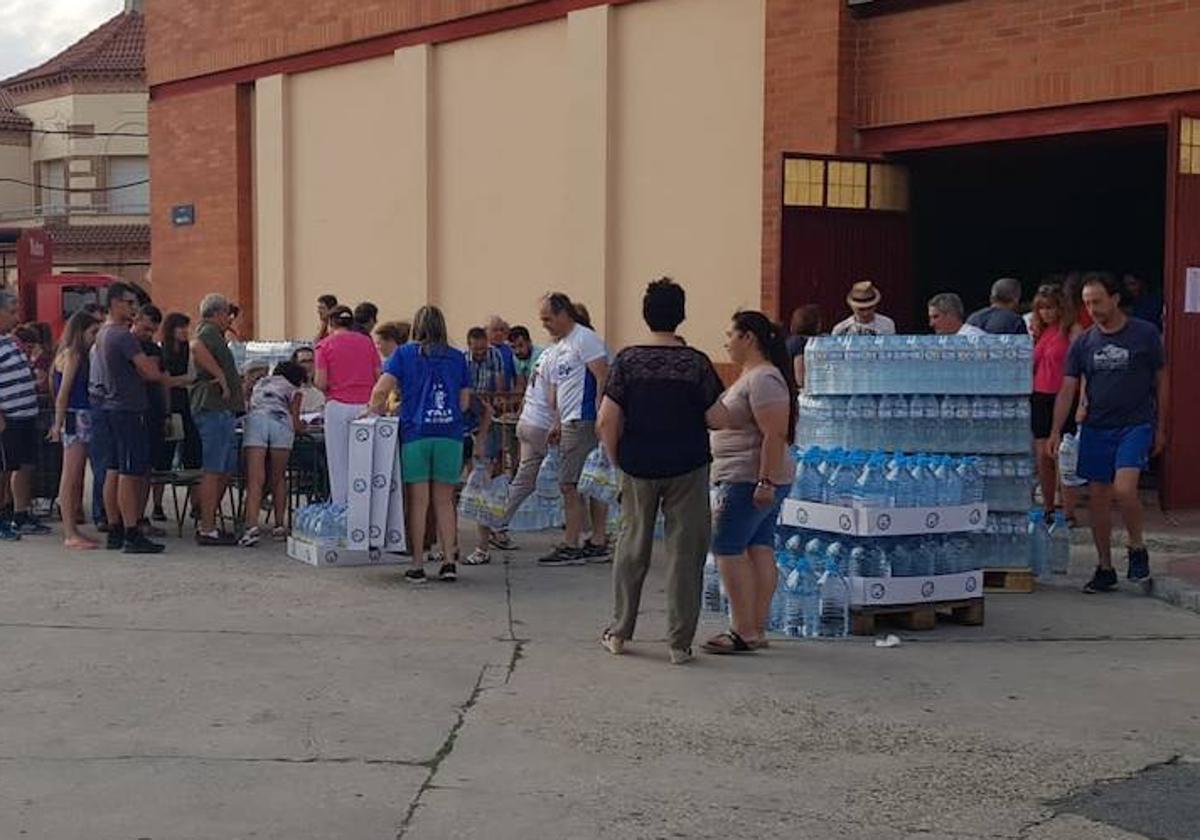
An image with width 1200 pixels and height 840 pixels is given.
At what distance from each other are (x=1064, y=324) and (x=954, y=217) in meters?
7.57

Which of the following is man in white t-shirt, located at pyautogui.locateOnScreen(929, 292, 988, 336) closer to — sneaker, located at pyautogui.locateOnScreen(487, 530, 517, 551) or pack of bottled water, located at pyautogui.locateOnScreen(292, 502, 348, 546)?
sneaker, located at pyautogui.locateOnScreen(487, 530, 517, 551)

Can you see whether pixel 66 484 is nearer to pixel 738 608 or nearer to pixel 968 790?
pixel 738 608

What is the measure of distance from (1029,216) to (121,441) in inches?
540

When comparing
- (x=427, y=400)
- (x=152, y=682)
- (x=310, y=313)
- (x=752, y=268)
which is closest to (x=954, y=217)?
(x=752, y=268)

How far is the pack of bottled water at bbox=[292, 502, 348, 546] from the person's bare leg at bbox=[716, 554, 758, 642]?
367 centimetres

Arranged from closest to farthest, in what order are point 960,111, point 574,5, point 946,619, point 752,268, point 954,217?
point 946,619 → point 960,111 → point 752,268 → point 574,5 → point 954,217

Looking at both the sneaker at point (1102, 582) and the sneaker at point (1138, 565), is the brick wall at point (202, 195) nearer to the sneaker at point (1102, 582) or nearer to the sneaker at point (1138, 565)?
the sneaker at point (1102, 582)

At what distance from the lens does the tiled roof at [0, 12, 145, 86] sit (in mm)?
46531

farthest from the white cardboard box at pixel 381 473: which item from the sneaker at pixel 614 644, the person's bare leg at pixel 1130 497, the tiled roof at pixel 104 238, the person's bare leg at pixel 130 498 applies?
the tiled roof at pixel 104 238

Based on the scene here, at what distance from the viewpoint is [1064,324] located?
12922 millimetres

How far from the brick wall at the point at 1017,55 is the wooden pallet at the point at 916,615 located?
18.6ft

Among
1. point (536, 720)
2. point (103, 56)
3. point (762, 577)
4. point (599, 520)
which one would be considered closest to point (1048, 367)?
point (599, 520)

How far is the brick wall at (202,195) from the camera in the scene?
2388 centimetres

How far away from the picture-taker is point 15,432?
519 inches
